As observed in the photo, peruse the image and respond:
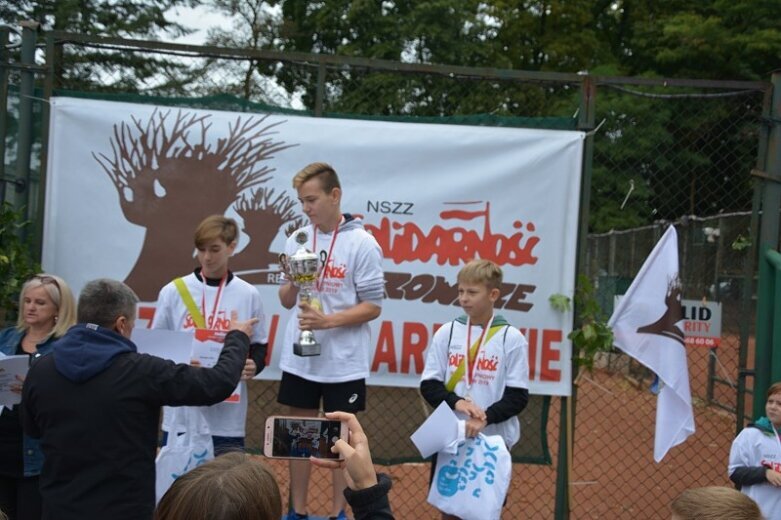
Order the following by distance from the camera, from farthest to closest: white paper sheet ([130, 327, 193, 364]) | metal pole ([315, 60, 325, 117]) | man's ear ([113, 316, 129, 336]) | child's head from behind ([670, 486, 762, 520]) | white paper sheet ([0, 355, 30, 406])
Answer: metal pole ([315, 60, 325, 117]) < white paper sheet ([130, 327, 193, 364]) < white paper sheet ([0, 355, 30, 406]) < man's ear ([113, 316, 129, 336]) < child's head from behind ([670, 486, 762, 520])

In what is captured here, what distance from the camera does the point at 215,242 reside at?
4.45m

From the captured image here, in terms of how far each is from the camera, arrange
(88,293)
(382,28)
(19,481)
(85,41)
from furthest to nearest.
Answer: (382,28)
(85,41)
(19,481)
(88,293)

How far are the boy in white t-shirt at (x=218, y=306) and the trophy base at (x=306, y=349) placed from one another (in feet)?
0.79

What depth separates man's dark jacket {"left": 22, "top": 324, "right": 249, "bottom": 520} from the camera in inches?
121

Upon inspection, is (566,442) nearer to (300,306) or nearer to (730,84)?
(300,306)

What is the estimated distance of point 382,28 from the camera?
22203 mm

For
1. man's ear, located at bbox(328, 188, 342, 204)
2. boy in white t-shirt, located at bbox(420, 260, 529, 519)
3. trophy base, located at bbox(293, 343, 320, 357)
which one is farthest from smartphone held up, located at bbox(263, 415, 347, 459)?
man's ear, located at bbox(328, 188, 342, 204)

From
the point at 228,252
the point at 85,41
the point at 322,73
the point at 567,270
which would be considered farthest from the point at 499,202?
the point at 85,41

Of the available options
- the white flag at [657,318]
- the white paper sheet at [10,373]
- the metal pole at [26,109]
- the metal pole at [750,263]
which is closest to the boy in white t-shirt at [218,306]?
the white paper sheet at [10,373]

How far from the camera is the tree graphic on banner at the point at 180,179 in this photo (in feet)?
17.6

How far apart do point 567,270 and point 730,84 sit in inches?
61.2

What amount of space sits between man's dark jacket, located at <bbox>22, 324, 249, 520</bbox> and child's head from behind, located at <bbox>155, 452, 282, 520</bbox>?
1.34 m

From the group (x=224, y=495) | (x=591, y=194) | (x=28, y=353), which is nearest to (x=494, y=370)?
(x=28, y=353)

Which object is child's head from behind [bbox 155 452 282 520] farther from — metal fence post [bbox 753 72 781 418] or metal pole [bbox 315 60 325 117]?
metal fence post [bbox 753 72 781 418]
